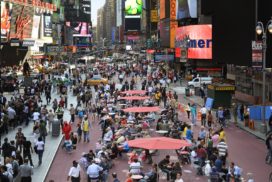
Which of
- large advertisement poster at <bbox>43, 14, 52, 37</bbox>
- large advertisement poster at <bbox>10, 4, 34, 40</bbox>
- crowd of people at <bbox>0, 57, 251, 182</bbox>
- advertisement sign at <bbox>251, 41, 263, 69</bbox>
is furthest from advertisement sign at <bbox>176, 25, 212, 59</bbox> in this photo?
advertisement sign at <bbox>251, 41, 263, 69</bbox>

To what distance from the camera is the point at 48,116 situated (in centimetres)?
2984

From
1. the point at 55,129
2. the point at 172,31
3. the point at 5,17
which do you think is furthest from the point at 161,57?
the point at 55,129

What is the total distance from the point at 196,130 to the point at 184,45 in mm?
49940

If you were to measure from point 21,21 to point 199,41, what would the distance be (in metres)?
26.7

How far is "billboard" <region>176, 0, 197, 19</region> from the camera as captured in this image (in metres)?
83.6

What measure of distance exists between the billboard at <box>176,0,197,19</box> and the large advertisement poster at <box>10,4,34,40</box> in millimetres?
25199

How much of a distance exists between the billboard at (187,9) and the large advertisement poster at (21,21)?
2520cm

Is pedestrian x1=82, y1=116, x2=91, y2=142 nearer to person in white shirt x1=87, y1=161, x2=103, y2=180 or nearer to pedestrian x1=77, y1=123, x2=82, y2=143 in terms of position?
pedestrian x1=77, y1=123, x2=82, y2=143

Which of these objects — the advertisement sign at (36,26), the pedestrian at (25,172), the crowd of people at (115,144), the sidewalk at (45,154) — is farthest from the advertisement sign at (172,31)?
the pedestrian at (25,172)

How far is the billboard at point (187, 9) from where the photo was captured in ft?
274

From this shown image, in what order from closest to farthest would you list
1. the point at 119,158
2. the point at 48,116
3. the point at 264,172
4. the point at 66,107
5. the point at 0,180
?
the point at 0,180 → the point at 264,172 → the point at 119,158 → the point at 48,116 → the point at 66,107

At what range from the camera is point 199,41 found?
74875 mm

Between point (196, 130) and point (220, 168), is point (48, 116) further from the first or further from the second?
point (220, 168)

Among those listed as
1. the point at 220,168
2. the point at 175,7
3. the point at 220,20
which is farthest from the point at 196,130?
the point at 175,7
